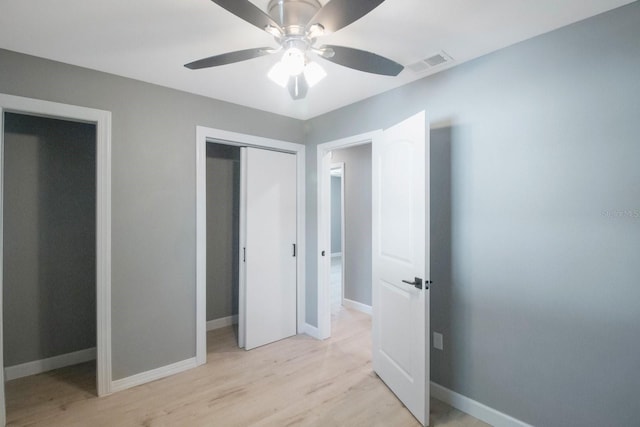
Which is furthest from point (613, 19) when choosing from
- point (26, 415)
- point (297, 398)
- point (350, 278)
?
point (26, 415)

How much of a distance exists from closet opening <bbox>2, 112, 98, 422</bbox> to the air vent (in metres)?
2.63

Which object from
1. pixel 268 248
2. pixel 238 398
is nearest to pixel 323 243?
pixel 268 248

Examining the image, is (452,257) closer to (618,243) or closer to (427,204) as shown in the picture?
(427,204)

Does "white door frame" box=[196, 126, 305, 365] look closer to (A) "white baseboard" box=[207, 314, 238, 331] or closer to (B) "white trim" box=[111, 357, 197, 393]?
(B) "white trim" box=[111, 357, 197, 393]

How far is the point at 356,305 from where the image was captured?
14.4 feet

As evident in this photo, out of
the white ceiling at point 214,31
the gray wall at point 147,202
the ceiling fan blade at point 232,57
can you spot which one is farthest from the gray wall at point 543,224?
the gray wall at point 147,202

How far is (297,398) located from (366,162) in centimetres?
297

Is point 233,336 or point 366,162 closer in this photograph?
point 233,336

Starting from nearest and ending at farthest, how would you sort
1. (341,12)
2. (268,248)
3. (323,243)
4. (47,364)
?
(341,12) < (47,364) < (268,248) < (323,243)

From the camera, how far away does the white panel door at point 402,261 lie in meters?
2.00

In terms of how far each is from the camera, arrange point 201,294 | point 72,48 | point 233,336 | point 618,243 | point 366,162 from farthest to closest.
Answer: point 366,162, point 233,336, point 201,294, point 72,48, point 618,243

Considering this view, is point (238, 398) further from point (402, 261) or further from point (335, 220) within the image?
point (335, 220)

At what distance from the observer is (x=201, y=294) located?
2787 millimetres

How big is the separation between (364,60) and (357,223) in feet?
9.79
